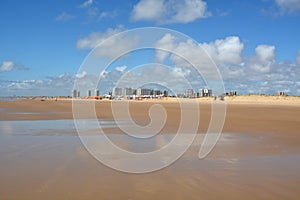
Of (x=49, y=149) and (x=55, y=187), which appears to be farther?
(x=49, y=149)

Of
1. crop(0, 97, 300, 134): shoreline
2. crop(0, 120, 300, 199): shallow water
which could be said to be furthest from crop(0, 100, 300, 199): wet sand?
crop(0, 97, 300, 134): shoreline

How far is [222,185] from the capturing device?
17.1 feet

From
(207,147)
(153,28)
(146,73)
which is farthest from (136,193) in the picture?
(146,73)

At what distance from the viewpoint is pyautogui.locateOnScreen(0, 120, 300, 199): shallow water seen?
15.5 ft

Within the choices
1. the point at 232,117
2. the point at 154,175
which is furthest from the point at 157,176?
the point at 232,117

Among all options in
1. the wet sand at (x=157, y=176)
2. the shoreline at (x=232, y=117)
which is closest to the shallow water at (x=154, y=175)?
the wet sand at (x=157, y=176)

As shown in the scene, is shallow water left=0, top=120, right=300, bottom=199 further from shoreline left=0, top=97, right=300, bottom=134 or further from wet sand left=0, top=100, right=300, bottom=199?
shoreline left=0, top=97, right=300, bottom=134

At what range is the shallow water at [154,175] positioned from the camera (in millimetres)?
4730

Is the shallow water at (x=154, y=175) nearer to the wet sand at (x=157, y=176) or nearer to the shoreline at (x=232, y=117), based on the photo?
the wet sand at (x=157, y=176)

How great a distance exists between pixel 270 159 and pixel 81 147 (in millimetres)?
→ 5023

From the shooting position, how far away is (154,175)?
19.1 feet

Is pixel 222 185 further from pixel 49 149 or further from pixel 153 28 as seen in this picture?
pixel 153 28

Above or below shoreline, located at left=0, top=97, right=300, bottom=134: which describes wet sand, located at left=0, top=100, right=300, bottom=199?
below

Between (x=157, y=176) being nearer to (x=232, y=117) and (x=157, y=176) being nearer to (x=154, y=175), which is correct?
(x=154, y=175)
